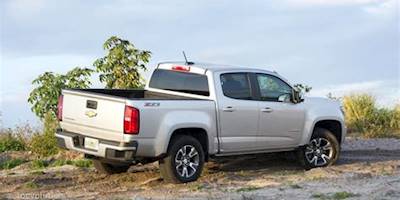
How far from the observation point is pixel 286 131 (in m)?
12.4

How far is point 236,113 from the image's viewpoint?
11547mm

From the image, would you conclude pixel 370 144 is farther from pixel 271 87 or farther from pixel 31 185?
pixel 31 185

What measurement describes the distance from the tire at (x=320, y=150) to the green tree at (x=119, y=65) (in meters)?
5.40

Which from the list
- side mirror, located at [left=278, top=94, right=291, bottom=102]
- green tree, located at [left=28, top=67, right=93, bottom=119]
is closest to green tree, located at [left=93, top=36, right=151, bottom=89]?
green tree, located at [left=28, top=67, right=93, bottom=119]

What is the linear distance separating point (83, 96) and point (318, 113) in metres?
4.42

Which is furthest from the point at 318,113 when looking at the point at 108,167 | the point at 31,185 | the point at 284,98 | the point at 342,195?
the point at 31,185

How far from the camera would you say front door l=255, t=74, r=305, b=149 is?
1209cm

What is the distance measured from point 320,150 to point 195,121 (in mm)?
3313

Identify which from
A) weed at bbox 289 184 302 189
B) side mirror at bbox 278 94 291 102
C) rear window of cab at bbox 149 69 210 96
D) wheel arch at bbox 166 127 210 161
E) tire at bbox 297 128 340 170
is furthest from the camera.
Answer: tire at bbox 297 128 340 170

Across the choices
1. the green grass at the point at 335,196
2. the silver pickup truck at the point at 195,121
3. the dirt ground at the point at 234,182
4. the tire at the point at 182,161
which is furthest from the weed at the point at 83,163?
the green grass at the point at 335,196

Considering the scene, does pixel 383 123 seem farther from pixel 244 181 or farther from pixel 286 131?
pixel 244 181

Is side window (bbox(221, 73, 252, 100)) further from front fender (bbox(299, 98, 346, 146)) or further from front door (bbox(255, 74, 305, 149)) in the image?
front fender (bbox(299, 98, 346, 146))

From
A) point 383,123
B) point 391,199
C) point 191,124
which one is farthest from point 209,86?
point 383,123

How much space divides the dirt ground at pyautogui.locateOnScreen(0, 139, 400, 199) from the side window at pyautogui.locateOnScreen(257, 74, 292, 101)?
4.37ft
